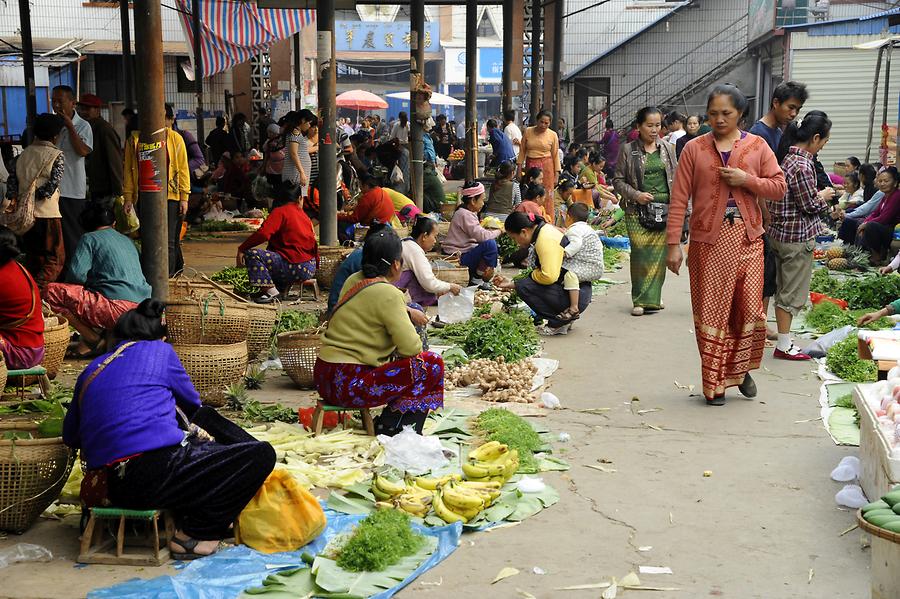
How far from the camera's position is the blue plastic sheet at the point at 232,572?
4.49 m

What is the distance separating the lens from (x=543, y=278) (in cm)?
980

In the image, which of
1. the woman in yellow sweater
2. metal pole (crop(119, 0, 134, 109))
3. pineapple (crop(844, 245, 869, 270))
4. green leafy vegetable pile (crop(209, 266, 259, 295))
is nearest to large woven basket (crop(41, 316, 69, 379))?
green leafy vegetable pile (crop(209, 266, 259, 295))

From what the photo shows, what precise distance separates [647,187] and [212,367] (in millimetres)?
5201

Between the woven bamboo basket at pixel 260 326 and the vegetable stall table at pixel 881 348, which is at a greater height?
the vegetable stall table at pixel 881 348

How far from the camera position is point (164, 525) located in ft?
16.5

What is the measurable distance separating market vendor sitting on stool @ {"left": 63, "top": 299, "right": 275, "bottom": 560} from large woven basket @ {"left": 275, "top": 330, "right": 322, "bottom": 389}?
8.85ft

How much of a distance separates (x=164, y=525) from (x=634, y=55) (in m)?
33.1

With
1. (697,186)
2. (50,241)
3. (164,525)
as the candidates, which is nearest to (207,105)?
(50,241)

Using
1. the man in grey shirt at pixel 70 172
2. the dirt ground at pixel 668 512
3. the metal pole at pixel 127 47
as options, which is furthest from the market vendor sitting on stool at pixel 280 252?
the metal pole at pixel 127 47

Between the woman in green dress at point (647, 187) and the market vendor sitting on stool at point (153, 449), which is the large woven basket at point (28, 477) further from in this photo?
the woman in green dress at point (647, 187)

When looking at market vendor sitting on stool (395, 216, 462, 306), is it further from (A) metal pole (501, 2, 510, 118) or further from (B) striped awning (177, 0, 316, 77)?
(A) metal pole (501, 2, 510, 118)

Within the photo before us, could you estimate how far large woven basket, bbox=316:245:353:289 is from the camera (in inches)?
465

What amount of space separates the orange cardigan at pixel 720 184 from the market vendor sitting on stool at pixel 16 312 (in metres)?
4.38

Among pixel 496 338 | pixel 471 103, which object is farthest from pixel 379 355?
pixel 471 103
